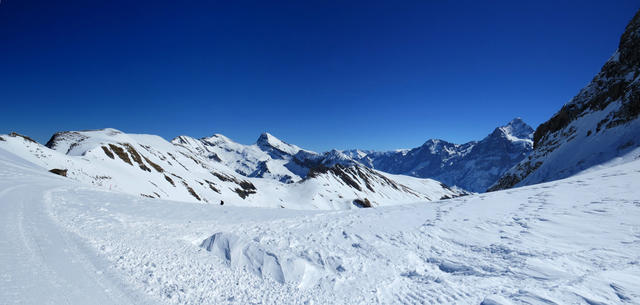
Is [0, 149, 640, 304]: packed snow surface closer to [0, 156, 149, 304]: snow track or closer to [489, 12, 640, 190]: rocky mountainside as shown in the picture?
[0, 156, 149, 304]: snow track

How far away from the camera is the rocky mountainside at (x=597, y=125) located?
28672 mm

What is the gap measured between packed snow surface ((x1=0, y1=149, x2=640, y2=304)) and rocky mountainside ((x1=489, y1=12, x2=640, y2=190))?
84.7 feet

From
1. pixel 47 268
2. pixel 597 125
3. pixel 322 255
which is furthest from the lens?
pixel 597 125

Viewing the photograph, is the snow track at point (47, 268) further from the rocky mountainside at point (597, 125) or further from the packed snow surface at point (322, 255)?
the rocky mountainside at point (597, 125)

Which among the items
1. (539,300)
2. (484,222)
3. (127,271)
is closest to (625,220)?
(484,222)

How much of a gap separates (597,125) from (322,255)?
165 ft

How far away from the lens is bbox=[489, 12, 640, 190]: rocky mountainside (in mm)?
28672

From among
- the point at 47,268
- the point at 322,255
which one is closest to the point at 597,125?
the point at 322,255

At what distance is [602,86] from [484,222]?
200 feet

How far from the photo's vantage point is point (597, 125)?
1405 inches

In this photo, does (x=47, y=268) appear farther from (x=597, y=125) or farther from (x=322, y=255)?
(x=597, y=125)

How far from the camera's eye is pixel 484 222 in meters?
9.45

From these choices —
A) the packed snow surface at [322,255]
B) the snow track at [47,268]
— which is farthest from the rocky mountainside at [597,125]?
the snow track at [47,268]

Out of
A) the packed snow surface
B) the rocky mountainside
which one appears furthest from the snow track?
the rocky mountainside
